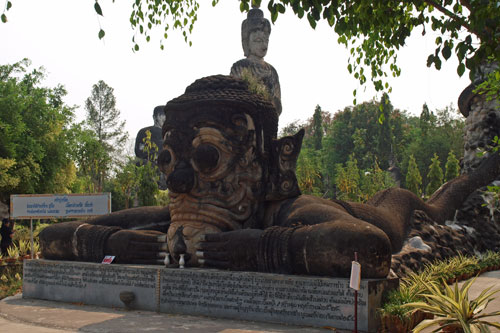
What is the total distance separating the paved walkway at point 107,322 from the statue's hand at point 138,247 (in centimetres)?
81

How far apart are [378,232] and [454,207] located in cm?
577

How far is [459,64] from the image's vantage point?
13.6 ft

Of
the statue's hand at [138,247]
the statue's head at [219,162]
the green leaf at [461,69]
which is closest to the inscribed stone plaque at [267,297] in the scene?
the statue's head at [219,162]

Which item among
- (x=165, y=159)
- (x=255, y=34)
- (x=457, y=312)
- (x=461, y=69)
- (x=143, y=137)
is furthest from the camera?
(x=143, y=137)

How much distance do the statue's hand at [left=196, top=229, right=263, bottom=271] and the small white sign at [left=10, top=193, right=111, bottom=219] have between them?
452 cm

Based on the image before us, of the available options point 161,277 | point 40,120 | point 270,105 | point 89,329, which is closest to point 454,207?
point 270,105

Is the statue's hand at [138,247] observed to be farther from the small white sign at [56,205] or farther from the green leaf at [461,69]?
the green leaf at [461,69]

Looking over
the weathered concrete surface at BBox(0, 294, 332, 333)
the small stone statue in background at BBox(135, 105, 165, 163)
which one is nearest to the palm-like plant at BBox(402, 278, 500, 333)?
the weathered concrete surface at BBox(0, 294, 332, 333)

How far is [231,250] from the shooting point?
21.1 feet

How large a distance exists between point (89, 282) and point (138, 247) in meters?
0.82

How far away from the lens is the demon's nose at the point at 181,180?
22.9 feet

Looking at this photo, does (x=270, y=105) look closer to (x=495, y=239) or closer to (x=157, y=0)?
(x=157, y=0)

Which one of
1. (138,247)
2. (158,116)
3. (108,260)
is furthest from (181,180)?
(158,116)

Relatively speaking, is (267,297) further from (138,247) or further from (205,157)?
(138,247)
